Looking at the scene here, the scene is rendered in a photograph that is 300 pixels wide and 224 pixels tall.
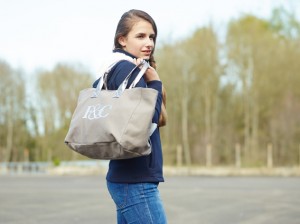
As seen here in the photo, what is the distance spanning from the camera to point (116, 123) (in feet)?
8.81

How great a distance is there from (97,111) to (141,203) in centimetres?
46

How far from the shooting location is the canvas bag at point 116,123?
2654 mm

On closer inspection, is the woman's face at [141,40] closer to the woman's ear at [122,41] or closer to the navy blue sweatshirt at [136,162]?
the woman's ear at [122,41]

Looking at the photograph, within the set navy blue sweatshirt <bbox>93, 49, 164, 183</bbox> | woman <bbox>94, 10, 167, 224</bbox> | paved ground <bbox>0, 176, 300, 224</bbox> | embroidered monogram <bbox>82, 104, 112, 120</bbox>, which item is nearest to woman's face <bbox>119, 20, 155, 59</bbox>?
woman <bbox>94, 10, 167, 224</bbox>

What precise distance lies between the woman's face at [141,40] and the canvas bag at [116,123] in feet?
0.70

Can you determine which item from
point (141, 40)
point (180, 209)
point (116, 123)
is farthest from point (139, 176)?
point (180, 209)

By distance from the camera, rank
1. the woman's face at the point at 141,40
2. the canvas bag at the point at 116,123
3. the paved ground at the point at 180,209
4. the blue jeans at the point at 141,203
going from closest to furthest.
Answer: the canvas bag at the point at 116,123 < the blue jeans at the point at 141,203 < the woman's face at the point at 141,40 < the paved ground at the point at 180,209

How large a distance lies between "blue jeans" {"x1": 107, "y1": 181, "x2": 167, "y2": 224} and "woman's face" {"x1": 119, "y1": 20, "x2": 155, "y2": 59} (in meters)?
0.65

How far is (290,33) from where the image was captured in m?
45.2

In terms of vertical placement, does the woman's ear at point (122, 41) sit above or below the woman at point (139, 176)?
above

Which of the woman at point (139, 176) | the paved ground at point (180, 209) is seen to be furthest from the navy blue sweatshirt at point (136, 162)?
the paved ground at point (180, 209)

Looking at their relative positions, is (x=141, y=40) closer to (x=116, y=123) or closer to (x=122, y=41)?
(x=122, y=41)

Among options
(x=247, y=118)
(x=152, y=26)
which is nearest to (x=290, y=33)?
(x=247, y=118)

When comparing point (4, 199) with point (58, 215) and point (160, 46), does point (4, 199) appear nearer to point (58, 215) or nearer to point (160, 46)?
point (58, 215)
